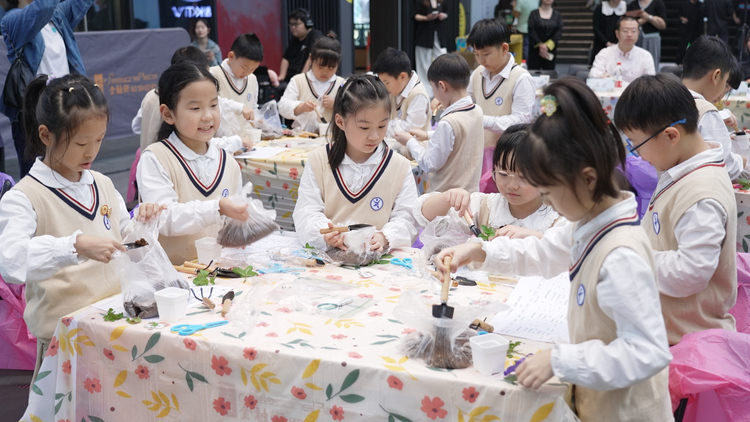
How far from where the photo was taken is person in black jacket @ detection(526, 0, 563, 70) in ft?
31.7

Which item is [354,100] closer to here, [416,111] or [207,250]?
[207,250]

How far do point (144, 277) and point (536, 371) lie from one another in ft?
3.41

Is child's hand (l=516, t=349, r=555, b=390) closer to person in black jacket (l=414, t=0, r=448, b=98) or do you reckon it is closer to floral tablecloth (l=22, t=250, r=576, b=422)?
floral tablecloth (l=22, t=250, r=576, b=422)

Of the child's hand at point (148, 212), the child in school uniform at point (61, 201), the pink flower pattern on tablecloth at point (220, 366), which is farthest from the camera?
the child's hand at point (148, 212)

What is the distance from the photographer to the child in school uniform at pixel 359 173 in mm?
2461

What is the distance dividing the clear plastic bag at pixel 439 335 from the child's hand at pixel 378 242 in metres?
0.66

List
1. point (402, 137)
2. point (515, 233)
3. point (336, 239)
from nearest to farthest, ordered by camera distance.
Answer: point (515, 233), point (336, 239), point (402, 137)

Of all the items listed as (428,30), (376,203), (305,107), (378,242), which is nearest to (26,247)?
(378,242)

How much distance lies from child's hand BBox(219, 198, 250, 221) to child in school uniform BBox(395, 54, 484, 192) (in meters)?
1.76

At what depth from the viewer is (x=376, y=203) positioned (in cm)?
259

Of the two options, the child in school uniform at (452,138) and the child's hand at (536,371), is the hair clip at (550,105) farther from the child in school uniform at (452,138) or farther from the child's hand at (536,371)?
the child in school uniform at (452,138)

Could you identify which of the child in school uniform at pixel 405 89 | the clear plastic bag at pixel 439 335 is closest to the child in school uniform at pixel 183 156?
the clear plastic bag at pixel 439 335

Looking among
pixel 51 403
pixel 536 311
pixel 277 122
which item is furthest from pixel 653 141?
pixel 277 122

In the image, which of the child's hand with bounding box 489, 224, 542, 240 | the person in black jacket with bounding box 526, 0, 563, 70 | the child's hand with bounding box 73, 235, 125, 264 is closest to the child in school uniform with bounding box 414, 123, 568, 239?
the child's hand with bounding box 489, 224, 542, 240
